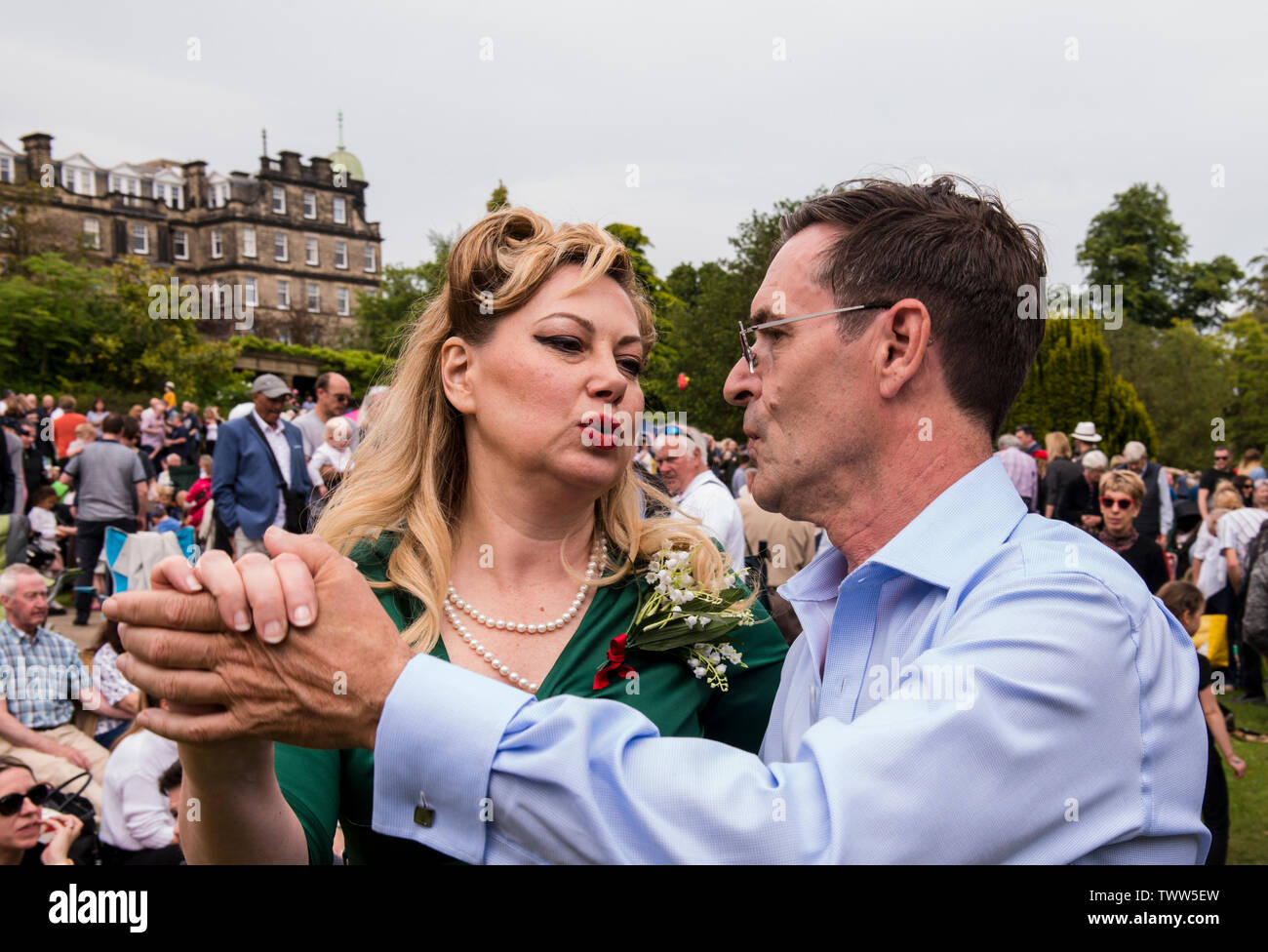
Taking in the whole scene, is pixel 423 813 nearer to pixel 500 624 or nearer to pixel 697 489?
pixel 500 624

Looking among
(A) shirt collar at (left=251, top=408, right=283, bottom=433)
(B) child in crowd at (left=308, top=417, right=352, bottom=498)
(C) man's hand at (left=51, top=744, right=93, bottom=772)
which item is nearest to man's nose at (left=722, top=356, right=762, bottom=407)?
(C) man's hand at (left=51, top=744, right=93, bottom=772)

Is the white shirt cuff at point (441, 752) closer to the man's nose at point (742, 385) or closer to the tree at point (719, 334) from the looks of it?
the man's nose at point (742, 385)

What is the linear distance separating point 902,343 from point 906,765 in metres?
0.95

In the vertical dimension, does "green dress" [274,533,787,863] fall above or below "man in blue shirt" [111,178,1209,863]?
below

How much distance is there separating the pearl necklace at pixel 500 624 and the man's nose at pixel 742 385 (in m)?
0.62

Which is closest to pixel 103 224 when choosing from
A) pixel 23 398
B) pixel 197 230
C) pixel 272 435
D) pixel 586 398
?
pixel 197 230

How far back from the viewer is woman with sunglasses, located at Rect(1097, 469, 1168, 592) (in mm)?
7707

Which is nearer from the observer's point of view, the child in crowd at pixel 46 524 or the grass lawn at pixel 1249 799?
the grass lawn at pixel 1249 799

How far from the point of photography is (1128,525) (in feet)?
25.9

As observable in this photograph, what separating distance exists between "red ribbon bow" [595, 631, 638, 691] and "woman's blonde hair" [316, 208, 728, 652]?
0.84ft

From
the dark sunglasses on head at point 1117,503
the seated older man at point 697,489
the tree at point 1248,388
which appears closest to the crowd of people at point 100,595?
the seated older man at point 697,489

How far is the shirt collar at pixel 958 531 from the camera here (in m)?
1.74

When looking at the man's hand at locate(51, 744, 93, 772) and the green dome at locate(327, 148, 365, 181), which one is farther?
the green dome at locate(327, 148, 365, 181)

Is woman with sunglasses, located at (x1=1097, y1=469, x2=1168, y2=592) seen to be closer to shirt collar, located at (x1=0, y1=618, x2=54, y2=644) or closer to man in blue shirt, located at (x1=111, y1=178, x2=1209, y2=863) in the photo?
man in blue shirt, located at (x1=111, y1=178, x2=1209, y2=863)
